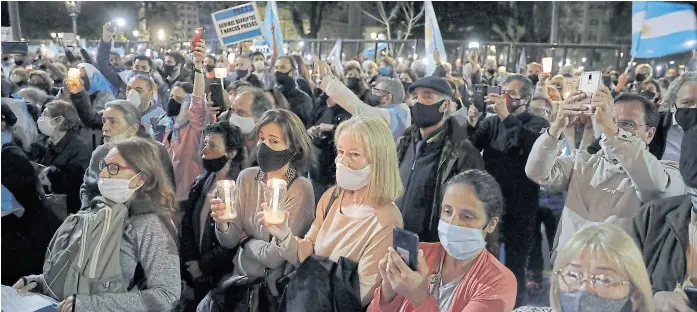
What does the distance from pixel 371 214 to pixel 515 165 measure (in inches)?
97.7

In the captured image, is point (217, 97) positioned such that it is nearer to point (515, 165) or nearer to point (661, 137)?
point (515, 165)

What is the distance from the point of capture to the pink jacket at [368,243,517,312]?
2.38 m

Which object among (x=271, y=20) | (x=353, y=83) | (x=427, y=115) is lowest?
(x=427, y=115)

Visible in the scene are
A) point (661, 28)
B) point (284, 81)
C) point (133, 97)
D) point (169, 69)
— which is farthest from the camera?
point (169, 69)

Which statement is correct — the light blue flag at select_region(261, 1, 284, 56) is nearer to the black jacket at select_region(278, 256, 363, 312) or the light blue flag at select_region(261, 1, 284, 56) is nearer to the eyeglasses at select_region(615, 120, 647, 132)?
the eyeglasses at select_region(615, 120, 647, 132)

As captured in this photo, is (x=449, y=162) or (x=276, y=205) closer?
(x=276, y=205)

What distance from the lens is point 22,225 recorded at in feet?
15.4

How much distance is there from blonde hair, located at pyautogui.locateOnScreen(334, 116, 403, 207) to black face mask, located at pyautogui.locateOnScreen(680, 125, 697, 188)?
1205mm

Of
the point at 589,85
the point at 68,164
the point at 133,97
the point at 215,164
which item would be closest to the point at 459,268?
the point at 589,85

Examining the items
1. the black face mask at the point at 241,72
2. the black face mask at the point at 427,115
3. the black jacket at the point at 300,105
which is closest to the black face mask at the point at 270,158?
the black face mask at the point at 427,115

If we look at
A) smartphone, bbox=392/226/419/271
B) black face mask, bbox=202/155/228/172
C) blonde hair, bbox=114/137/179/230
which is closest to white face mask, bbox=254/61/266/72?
black face mask, bbox=202/155/228/172

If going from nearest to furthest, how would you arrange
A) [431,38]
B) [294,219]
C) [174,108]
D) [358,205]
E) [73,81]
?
[358,205]
[294,219]
[73,81]
[174,108]
[431,38]

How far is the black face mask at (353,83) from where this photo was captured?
789 cm

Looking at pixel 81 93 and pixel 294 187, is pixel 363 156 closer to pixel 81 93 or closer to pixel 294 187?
pixel 294 187
